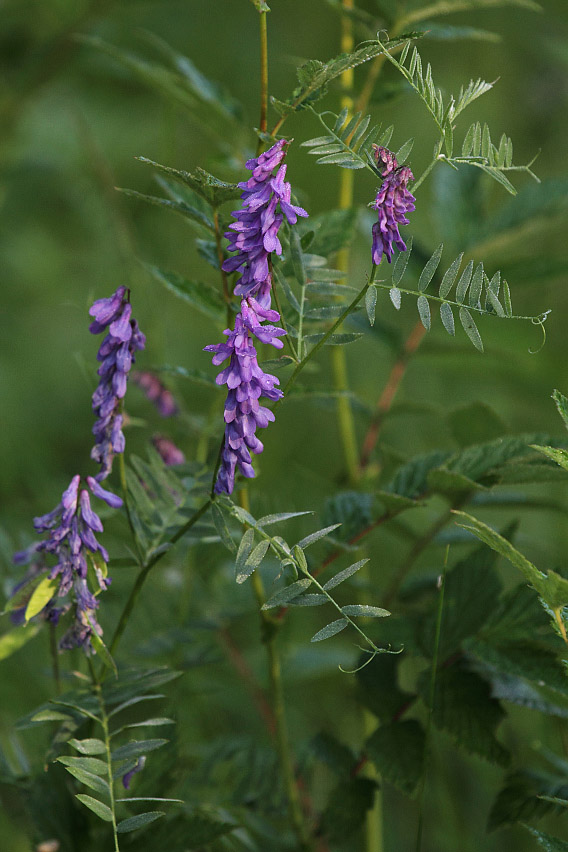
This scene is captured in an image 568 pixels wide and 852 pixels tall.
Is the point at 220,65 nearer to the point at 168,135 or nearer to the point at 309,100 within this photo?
the point at 168,135

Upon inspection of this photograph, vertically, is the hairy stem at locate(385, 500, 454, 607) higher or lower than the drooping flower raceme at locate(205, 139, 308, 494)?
lower

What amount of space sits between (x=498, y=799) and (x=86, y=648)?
0.48 m

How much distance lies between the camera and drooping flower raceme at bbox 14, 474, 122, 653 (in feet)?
2.26

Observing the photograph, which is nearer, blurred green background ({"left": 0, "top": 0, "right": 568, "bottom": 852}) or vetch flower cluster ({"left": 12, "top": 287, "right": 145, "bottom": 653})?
vetch flower cluster ({"left": 12, "top": 287, "right": 145, "bottom": 653})

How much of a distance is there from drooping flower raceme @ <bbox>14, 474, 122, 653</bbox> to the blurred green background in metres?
0.54

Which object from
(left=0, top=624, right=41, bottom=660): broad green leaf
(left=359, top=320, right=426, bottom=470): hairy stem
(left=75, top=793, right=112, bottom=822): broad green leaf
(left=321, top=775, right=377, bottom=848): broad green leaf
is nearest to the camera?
(left=75, top=793, right=112, bottom=822): broad green leaf

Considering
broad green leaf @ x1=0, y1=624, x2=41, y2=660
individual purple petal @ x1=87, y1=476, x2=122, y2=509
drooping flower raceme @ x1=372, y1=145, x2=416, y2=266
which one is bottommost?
broad green leaf @ x1=0, y1=624, x2=41, y2=660

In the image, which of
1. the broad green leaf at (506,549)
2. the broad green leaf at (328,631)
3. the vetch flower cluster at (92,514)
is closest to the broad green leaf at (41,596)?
the vetch flower cluster at (92,514)

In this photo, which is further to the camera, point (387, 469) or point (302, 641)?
point (302, 641)

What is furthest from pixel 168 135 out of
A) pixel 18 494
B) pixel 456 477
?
pixel 456 477

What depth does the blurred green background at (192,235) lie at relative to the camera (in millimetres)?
1354

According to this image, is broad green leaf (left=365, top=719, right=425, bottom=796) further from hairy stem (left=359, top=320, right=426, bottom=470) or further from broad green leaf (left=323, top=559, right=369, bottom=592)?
hairy stem (left=359, top=320, right=426, bottom=470)

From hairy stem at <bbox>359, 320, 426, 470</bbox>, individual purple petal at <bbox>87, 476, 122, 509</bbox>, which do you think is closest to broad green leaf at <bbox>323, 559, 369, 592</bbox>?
individual purple petal at <bbox>87, 476, 122, 509</bbox>

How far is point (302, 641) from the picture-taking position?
157 cm
